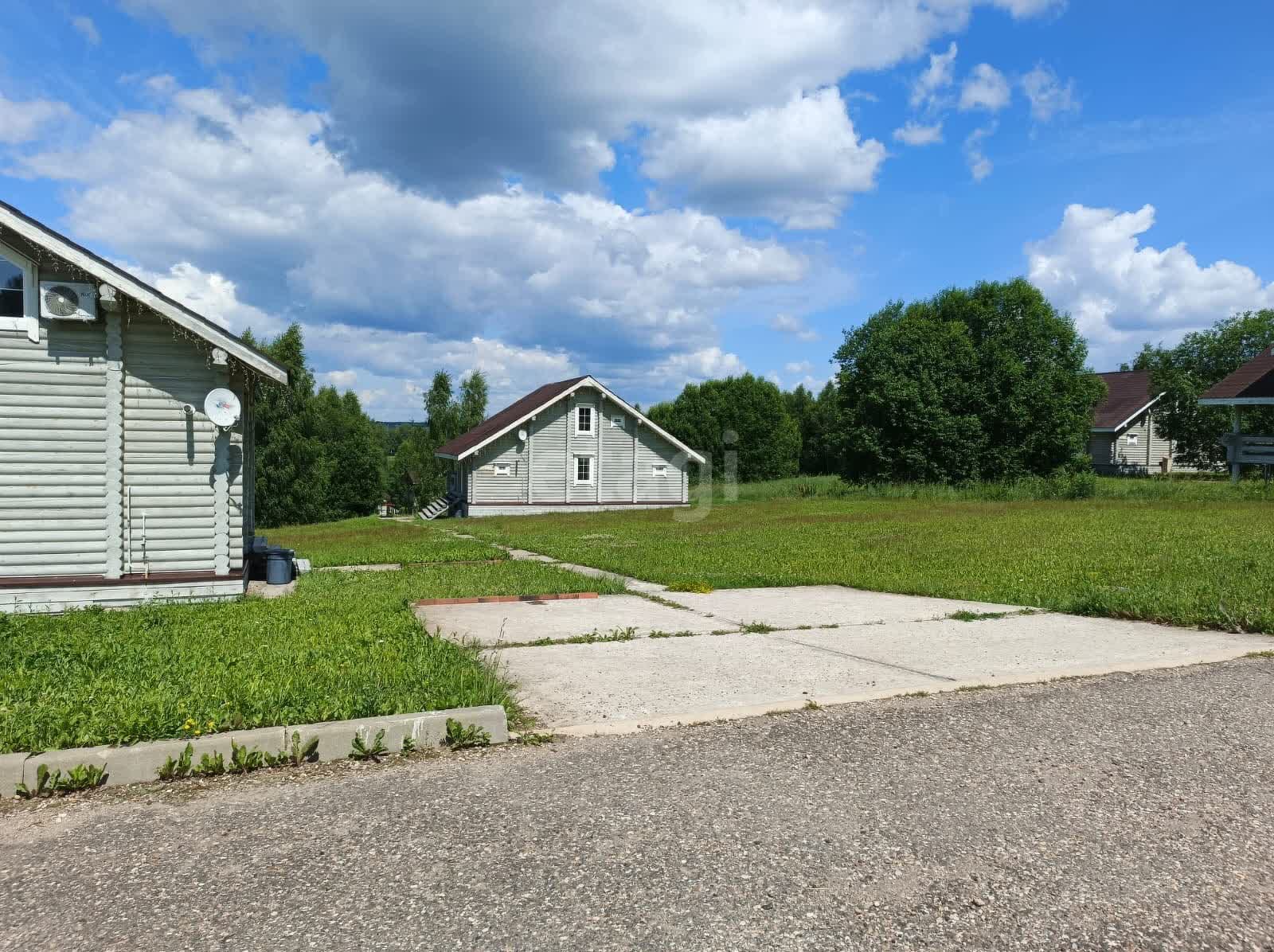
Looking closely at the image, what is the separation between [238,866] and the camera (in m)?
3.56

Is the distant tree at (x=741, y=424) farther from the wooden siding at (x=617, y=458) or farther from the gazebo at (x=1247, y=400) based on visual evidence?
the gazebo at (x=1247, y=400)

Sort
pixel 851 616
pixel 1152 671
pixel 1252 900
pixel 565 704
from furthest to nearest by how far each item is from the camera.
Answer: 1. pixel 851 616
2. pixel 1152 671
3. pixel 565 704
4. pixel 1252 900

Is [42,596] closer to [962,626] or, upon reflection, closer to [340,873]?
[340,873]

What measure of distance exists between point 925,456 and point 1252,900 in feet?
164

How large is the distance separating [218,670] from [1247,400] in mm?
35879

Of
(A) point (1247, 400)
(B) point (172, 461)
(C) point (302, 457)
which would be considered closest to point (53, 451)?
(B) point (172, 461)

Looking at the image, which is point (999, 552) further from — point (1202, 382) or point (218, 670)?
point (1202, 382)

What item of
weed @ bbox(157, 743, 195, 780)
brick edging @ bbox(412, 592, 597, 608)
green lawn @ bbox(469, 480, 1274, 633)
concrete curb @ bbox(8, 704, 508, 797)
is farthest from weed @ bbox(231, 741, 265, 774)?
green lawn @ bbox(469, 480, 1274, 633)

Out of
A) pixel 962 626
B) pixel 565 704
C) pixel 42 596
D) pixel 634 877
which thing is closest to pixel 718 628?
pixel 962 626

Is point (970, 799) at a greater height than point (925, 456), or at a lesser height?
lesser

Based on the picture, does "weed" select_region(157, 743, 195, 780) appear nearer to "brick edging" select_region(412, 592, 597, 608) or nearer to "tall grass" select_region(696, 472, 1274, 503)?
"brick edging" select_region(412, 592, 597, 608)

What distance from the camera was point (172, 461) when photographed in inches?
429

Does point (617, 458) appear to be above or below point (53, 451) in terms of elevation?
above

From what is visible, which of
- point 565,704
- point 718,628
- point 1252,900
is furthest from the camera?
point 718,628
